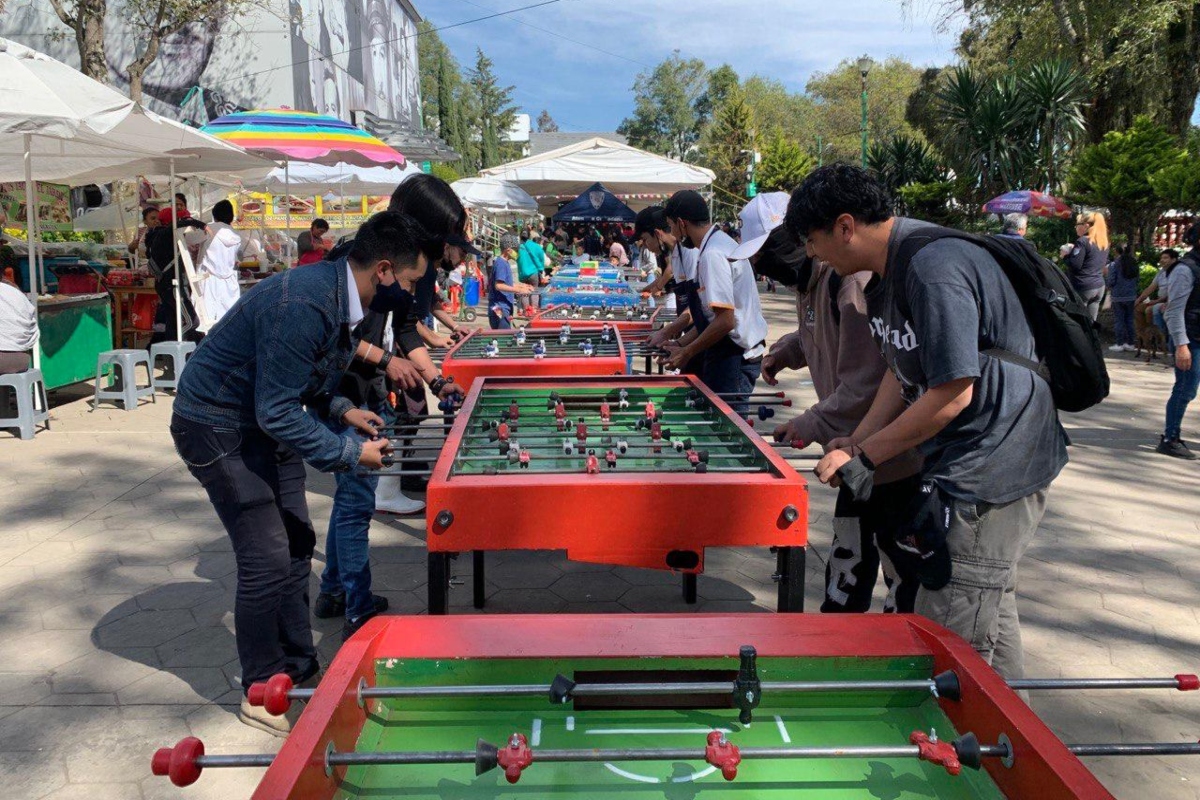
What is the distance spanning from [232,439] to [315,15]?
33410 millimetres

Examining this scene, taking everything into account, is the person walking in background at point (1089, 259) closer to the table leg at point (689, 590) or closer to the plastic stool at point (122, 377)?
the table leg at point (689, 590)

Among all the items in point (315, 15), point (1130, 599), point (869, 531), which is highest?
point (315, 15)

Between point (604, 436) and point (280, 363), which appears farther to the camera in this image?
point (604, 436)

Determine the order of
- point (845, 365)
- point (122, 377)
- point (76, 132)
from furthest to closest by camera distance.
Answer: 1. point (122, 377)
2. point (76, 132)
3. point (845, 365)

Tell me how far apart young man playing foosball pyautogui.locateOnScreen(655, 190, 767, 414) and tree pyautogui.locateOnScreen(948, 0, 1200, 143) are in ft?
50.2

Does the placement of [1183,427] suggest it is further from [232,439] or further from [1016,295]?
[232,439]

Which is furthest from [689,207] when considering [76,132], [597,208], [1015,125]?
[1015,125]

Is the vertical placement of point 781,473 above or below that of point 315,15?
below

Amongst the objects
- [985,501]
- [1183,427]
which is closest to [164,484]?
[985,501]

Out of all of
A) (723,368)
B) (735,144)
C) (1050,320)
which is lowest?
(723,368)

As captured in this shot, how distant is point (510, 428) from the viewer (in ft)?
12.6

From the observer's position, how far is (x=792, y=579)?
294 cm

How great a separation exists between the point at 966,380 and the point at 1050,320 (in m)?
0.29

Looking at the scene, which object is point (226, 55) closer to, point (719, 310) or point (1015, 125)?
point (1015, 125)
